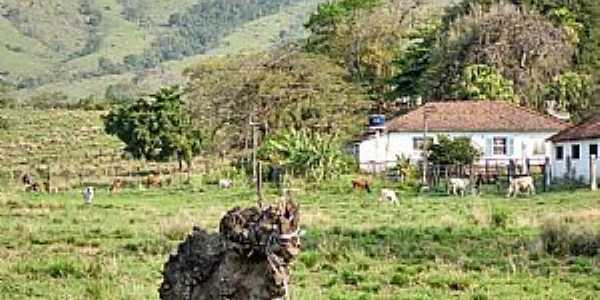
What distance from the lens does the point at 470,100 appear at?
6506cm

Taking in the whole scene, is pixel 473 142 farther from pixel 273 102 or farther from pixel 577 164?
pixel 273 102

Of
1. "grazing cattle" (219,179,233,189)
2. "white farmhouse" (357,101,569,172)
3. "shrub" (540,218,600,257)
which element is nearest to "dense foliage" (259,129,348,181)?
"grazing cattle" (219,179,233,189)

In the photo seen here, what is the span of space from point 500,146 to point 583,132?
447 inches

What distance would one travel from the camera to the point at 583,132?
48.9 meters

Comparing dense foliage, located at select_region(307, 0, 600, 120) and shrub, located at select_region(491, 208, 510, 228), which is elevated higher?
dense foliage, located at select_region(307, 0, 600, 120)

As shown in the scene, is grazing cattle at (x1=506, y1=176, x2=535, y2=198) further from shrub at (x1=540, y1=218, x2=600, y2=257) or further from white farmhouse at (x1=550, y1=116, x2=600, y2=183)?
shrub at (x1=540, y1=218, x2=600, y2=257)

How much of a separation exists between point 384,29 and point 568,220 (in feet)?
195

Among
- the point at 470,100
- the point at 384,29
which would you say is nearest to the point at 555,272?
the point at 470,100

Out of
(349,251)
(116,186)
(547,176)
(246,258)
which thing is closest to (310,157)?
(116,186)

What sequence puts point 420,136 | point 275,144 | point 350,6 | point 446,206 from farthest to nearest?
point 350,6 < point 420,136 < point 275,144 < point 446,206

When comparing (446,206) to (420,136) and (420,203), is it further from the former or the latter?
(420,136)

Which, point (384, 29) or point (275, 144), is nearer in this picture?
point (275, 144)

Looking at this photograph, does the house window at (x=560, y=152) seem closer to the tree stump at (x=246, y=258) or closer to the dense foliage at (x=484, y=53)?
the dense foliage at (x=484, y=53)

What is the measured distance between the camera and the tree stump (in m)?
6.62
